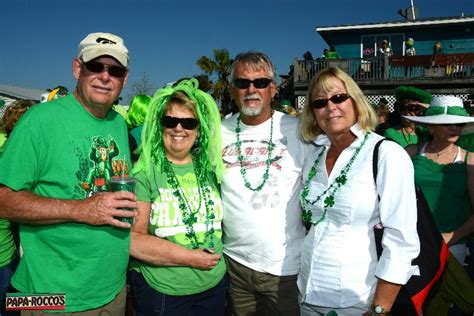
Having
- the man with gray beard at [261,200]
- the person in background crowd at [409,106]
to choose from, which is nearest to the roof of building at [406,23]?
the person in background crowd at [409,106]

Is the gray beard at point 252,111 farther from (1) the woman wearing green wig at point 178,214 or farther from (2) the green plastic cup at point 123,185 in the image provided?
(2) the green plastic cup at point 123,185

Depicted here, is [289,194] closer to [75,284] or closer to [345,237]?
[345,237]

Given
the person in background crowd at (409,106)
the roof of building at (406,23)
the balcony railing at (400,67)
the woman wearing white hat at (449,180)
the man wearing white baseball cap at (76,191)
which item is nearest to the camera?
the man wearing white baseball cap at (76,191)

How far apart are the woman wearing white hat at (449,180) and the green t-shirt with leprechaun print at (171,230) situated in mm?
1915

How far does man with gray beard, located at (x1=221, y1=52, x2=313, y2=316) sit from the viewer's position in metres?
2.95

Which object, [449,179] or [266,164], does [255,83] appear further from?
[449,179]

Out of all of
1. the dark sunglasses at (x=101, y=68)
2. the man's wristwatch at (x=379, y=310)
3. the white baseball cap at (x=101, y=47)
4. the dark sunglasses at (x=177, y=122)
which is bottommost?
the man's wristwatch at (x=379, y=310)

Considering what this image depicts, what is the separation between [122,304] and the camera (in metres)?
2.58

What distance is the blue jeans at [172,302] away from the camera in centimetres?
265

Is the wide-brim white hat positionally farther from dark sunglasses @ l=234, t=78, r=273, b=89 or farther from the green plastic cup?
the green plastic cup

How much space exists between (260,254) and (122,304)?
995 mm

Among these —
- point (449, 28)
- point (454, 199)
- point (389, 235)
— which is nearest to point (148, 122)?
point (389, 235)

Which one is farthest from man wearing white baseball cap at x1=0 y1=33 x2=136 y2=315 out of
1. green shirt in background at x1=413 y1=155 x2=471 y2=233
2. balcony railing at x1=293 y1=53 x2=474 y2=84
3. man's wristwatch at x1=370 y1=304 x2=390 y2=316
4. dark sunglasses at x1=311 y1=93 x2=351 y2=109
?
balcony railing at x1=293 y1=53 x2=474 y2=84

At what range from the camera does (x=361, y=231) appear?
2340 millimetres
